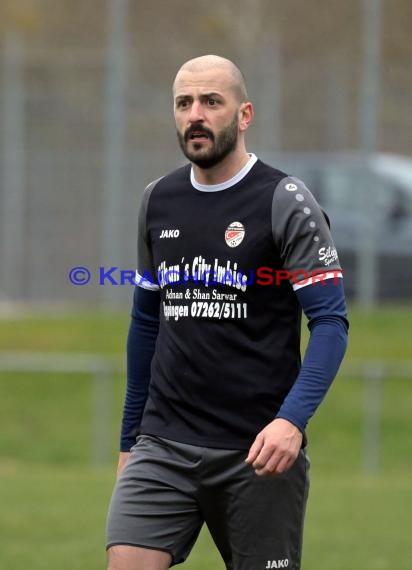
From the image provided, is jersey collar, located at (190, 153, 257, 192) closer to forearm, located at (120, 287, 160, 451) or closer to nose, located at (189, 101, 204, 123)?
nose, located at (189, 101, 204, 123)

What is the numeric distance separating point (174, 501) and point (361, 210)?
12154 mm

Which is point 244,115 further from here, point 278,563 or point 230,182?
point 278,563

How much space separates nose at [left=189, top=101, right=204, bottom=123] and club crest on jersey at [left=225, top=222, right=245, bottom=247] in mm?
362

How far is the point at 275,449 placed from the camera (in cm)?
430

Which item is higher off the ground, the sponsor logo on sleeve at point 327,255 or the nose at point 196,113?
the nose at point 196,113

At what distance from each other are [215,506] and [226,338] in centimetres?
57

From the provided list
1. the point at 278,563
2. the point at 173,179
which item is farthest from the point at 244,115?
the point at 278,563

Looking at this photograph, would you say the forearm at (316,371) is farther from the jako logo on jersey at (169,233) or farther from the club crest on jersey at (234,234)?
the jako logo on jersey at (169,233)

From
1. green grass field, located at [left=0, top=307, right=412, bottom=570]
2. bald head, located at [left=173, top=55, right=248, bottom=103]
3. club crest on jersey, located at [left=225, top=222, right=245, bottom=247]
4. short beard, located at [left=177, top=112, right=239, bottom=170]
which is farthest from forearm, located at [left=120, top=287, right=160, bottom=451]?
green grass field, located at [left=0, top=307, right=412, bottom=570]

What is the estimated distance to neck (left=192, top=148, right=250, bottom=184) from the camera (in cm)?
473

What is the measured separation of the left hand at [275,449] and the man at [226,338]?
0.22 m

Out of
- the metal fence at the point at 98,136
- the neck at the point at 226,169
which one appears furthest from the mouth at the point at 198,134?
the metal fence at the point at 98,136

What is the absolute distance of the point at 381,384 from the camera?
14.6 metres

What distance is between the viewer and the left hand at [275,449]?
14.1 feet
